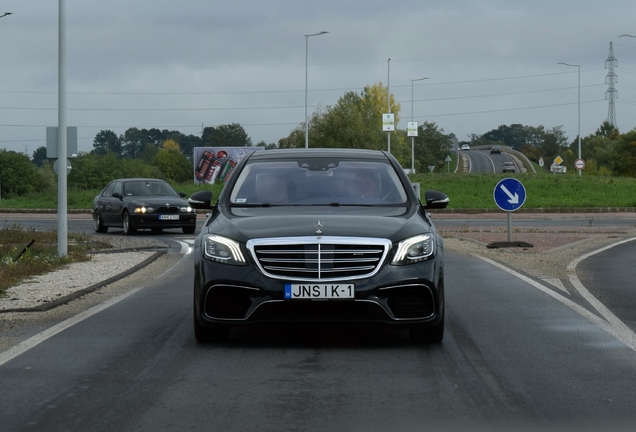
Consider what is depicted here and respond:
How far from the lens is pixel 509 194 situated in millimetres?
20375

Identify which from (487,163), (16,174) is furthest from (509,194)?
(487,163)

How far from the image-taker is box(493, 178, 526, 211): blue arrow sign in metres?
20.3

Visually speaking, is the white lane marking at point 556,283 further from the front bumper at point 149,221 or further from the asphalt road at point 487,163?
the asphalt road at point 487,163

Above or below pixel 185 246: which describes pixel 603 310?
above

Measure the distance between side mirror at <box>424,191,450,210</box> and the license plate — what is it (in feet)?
6.19

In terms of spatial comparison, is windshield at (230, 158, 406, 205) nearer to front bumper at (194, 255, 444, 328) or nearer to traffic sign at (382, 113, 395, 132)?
front bumper at (194, 255, 444, 328)

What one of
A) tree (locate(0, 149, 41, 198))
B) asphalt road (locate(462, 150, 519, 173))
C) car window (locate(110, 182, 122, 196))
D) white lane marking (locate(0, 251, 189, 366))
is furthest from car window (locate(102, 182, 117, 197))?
asphalt road (locate(462, 150, 519, 173))

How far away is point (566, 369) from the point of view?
22.7 feet

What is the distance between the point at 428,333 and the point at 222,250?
173 centimetres

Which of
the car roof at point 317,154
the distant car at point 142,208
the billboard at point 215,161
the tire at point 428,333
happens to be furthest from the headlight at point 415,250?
the billboard at point 215,161

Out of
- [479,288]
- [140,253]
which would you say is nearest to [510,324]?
[479,288]

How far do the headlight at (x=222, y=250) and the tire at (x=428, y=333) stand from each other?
146 centimetres

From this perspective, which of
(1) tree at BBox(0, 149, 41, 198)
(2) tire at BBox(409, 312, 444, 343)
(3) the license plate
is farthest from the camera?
(1) tree at BBox(0, 149, 41, 198)

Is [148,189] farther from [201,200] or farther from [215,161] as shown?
[215,161]
